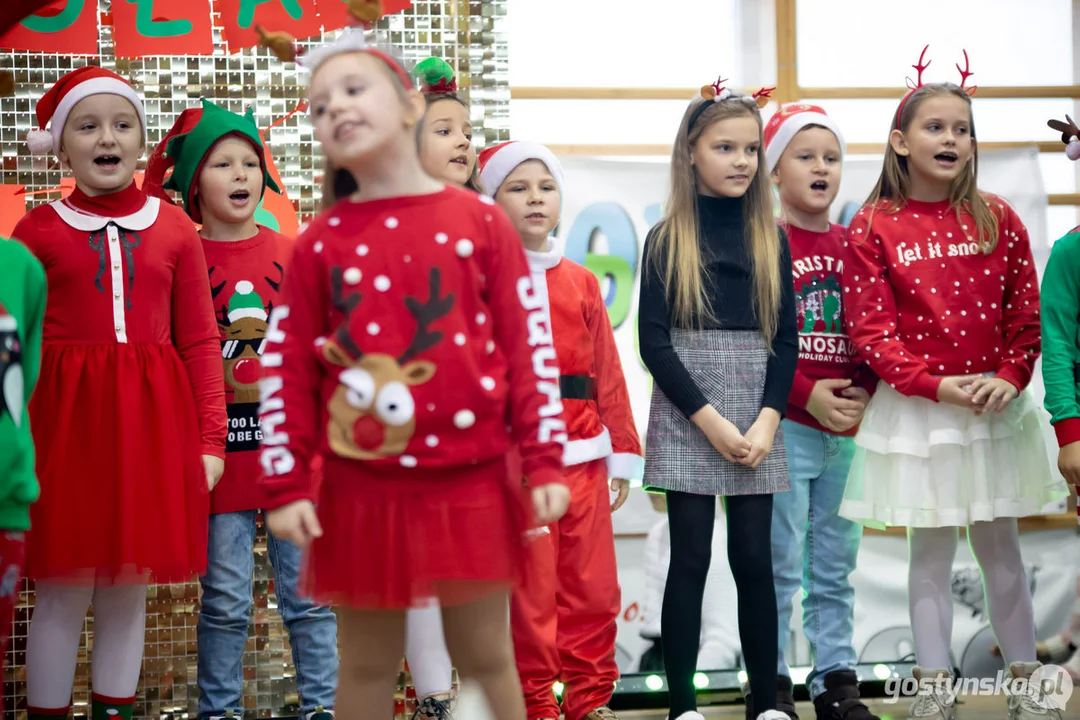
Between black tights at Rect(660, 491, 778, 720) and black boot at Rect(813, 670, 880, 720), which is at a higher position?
black tights at Rect(660, 491, 778, 720)

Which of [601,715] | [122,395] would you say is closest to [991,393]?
[601,715]

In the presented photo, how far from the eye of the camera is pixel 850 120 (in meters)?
4.16

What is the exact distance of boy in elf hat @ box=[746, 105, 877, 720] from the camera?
2.78m

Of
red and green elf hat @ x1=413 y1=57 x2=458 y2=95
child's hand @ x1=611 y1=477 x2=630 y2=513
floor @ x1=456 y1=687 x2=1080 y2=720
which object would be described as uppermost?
red and green elf hat @ x1=413 y1=57 x2=458 y2=95

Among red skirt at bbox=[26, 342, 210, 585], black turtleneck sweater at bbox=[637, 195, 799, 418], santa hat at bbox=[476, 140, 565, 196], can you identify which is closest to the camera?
red skirt at bbox=[26, 342, 210, 585]

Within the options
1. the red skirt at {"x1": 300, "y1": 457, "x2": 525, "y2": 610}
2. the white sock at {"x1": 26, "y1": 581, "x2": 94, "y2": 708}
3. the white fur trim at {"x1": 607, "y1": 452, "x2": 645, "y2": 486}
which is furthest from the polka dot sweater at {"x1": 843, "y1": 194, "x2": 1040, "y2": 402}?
the white sock at {"x1": 26, "y1": 581, "x2": 94, "y2": 708}

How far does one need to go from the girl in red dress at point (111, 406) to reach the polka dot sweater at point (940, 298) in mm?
1471

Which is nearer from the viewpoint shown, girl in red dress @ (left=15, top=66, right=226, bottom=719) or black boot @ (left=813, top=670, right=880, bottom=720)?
girl in red dress @ (left=15, top=66, right=226, bottom=719)

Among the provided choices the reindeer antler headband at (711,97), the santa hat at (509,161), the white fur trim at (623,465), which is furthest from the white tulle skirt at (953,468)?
the santa hat at (509,161)

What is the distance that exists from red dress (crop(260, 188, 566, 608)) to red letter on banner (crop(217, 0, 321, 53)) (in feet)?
4.67

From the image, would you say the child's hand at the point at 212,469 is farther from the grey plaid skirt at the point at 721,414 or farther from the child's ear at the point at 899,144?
the child's ear at the point at 899,144

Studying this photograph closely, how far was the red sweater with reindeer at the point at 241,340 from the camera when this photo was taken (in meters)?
2.60

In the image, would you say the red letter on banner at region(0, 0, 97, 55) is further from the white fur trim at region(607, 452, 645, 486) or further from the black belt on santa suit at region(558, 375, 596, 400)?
the white fur trim at region(607, 452, 645, 486)

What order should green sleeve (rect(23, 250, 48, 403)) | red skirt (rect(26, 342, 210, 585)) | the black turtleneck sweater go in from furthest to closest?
the black turtleneck sweater < red skirt (rect(26, 342, 210, 585)) < green sleeve (rect(23, 250, 48, 403))
